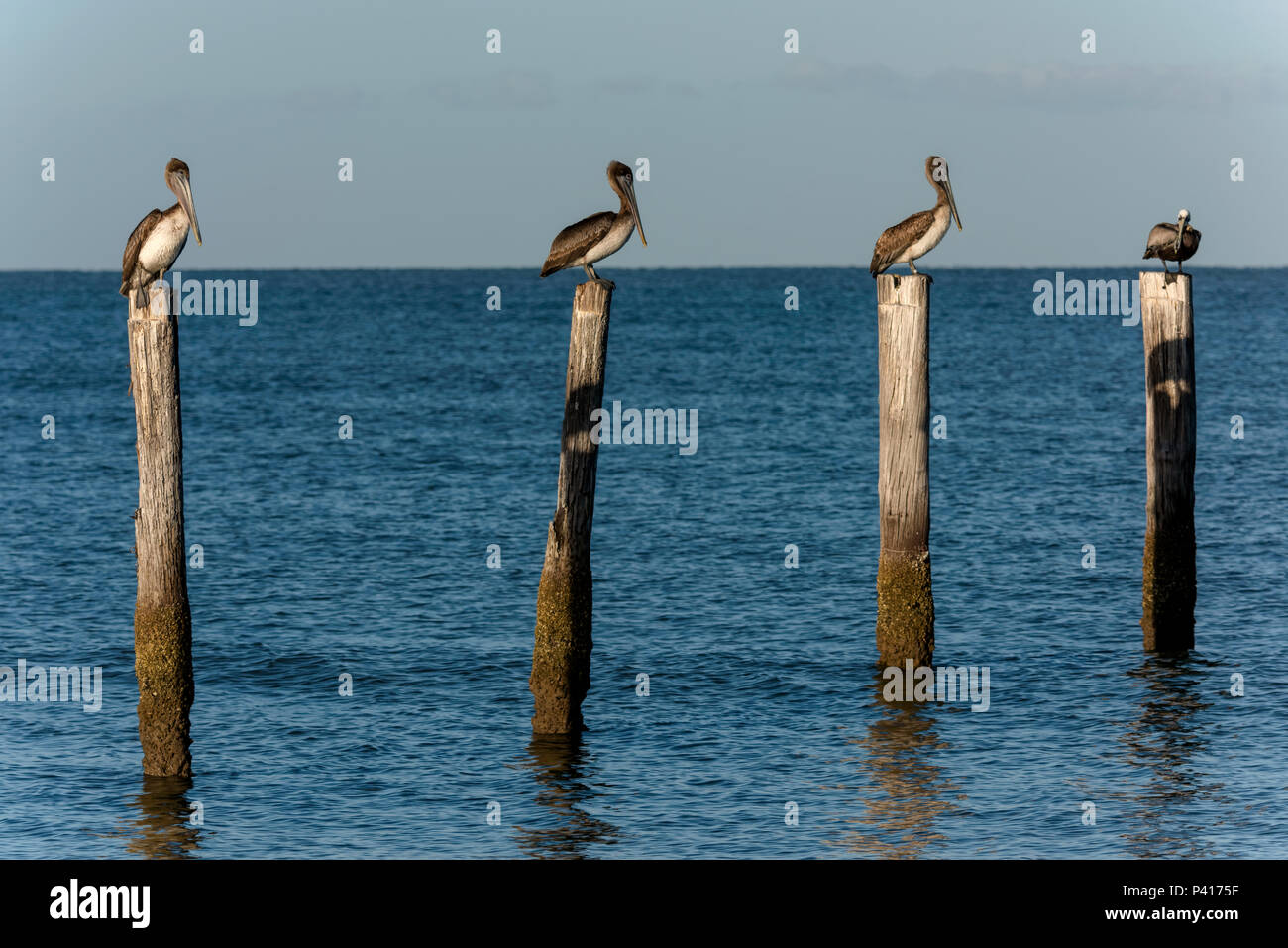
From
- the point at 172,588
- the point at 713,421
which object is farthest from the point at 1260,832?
the point at 713,421

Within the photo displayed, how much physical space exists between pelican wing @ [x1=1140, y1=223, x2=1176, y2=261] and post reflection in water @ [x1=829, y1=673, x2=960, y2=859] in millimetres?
6971

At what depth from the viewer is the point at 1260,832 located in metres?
14.2

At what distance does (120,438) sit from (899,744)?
34.3m

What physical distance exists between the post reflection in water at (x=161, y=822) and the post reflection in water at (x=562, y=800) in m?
3.07

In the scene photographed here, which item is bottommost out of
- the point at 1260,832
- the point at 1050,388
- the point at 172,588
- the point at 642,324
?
the point at 1260,832

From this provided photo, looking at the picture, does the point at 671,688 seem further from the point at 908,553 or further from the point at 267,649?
the point at 267,649

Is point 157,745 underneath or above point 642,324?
underneath

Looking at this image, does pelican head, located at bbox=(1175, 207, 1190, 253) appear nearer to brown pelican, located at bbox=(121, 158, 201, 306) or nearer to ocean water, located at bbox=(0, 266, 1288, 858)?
ocean water, located at bbox=(0, 266, 1288, 858)

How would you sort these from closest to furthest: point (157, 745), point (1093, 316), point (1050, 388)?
point (157, 745), point (1050, 388), point (1093, 316)

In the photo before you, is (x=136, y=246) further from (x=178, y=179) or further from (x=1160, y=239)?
(x=1160, y=239)

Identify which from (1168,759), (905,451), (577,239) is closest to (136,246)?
(577,239)

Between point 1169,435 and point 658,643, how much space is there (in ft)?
24.6
